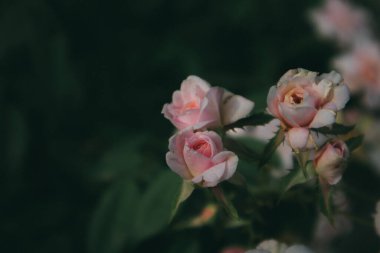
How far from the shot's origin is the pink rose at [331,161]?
0.88 meters

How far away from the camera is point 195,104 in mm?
923

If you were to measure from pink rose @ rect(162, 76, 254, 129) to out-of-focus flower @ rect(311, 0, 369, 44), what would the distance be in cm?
109

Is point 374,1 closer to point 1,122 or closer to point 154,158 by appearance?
point 154,158

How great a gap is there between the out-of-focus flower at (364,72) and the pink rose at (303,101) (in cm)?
93

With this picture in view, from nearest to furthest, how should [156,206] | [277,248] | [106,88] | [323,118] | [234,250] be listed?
[323,118] < [277,248] < [234,250] < [156,206] < [106,88]

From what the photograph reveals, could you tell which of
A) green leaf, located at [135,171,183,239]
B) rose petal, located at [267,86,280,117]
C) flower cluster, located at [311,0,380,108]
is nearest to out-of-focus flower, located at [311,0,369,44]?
flower cluster, located at [311,0,380,108]

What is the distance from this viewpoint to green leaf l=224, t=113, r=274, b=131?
3.02 ft

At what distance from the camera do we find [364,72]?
1.79 meters

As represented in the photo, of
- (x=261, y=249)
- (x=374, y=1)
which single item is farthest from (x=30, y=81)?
(x=374, y=1)

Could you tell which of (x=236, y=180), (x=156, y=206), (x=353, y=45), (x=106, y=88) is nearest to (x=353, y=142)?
(x=236, y=180)

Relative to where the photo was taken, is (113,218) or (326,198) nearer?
(326,198)

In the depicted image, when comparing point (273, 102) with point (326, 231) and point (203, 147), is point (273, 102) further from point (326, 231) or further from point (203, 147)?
point (326, 231)

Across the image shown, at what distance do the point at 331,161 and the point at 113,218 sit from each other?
0.48 m

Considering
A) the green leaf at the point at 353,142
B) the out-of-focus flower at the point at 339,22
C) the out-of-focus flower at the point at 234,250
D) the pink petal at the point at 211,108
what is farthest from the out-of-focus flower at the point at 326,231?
the out-of-focus flower at the point at 339,22
